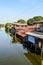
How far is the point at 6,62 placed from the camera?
43.4 ft

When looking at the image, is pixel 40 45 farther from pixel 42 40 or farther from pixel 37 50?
pixel 37 50

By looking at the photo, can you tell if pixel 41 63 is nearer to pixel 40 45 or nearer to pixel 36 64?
pixel 36 64

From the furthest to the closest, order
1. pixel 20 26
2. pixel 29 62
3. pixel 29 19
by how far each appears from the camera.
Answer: pixel 29 19
pixel 20 26
pixel 29 62

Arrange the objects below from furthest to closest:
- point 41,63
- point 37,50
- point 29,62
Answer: point 37,50
point 29,62
point 41,63

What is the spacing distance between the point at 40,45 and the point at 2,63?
12.3 ft

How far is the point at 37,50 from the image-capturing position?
16.7m

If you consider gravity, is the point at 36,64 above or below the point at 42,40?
below

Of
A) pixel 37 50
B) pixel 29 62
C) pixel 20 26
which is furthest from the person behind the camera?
A: pixel 20 26

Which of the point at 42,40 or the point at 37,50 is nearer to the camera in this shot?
the point at 42,40

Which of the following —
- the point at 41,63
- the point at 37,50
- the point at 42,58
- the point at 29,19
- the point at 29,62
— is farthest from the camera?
the point at 29,19

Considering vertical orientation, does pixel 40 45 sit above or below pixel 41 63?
above

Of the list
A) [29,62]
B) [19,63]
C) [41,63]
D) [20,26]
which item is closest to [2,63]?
[19,63]

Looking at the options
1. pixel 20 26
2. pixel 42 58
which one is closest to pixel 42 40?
pixel 42 58

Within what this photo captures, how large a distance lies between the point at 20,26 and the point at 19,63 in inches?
1179
